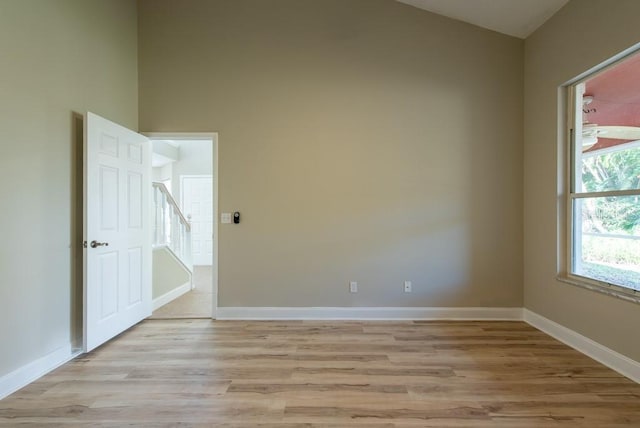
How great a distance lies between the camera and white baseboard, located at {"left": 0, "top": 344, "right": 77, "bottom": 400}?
2.11 meters

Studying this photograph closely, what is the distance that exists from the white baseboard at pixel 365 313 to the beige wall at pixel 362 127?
0.09 meters

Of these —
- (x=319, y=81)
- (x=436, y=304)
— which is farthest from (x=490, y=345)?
(x=319, y=81)

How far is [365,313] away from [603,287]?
6.90ft

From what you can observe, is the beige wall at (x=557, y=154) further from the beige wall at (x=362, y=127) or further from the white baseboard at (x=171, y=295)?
the white baseboard at (x=171, y=295)

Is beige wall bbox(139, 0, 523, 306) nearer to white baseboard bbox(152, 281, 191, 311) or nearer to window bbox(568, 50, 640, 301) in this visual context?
window bbox(568, 50, 640, 301)

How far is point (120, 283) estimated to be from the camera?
3061 millimetres

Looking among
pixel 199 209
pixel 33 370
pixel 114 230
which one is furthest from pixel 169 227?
pixel 199 209

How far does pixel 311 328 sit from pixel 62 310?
2.17 meters

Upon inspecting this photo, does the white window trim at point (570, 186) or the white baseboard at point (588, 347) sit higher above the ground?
the white window trim at point (570, 186)

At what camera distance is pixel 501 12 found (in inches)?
125

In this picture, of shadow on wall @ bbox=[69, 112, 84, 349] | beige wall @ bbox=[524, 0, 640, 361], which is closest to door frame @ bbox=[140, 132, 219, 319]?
shadow on wall @ bbox=[69, 112, 84, 349]

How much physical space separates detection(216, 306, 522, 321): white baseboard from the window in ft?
2.97

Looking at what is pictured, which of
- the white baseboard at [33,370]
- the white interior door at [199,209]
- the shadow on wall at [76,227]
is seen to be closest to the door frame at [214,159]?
the shadow on wall at [76,227]

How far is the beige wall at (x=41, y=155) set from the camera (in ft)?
7.03
